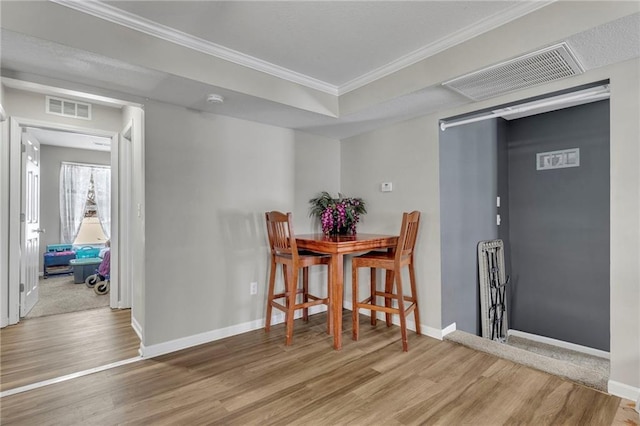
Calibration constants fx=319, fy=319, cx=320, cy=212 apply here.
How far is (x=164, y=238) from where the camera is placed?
2.60m

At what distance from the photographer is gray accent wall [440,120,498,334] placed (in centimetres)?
292

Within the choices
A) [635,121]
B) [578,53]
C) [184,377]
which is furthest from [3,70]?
[635,121]

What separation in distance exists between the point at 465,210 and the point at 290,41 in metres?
2.23

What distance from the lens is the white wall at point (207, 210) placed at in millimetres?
2568

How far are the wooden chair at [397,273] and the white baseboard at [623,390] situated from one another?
1256 millimetres

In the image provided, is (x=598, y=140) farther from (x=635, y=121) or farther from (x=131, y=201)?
(x=131, y=201)

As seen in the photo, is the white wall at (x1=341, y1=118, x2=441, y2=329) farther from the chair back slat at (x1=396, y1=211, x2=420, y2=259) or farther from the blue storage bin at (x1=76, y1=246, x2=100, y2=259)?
the blue storage bin at (x1=76, y1=246, x2=100, y2=259)

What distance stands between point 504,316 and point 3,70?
16.0ft

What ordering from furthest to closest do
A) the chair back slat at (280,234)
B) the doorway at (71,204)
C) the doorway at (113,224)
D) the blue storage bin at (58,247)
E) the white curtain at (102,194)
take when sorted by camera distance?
the white curtain at (102,194) → the blue storage bin at (58,247) → the doorway at (71,204) → the doorway at (113,224) → the chair back slat at (280,234)

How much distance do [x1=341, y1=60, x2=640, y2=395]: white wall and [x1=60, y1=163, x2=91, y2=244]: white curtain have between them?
587 centimetres

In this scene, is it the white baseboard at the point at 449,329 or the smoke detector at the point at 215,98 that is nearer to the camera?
the smoke detector at the point at 215,98

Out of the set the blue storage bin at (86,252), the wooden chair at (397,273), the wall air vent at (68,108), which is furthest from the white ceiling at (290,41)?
the blue storage bin at (86,252)

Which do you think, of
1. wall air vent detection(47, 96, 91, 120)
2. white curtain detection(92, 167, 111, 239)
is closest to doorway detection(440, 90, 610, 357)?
wall air vent detection(47, 96, 91, 120)

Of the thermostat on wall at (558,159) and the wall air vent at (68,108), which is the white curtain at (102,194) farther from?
the thermostat on wall at (558,159)
